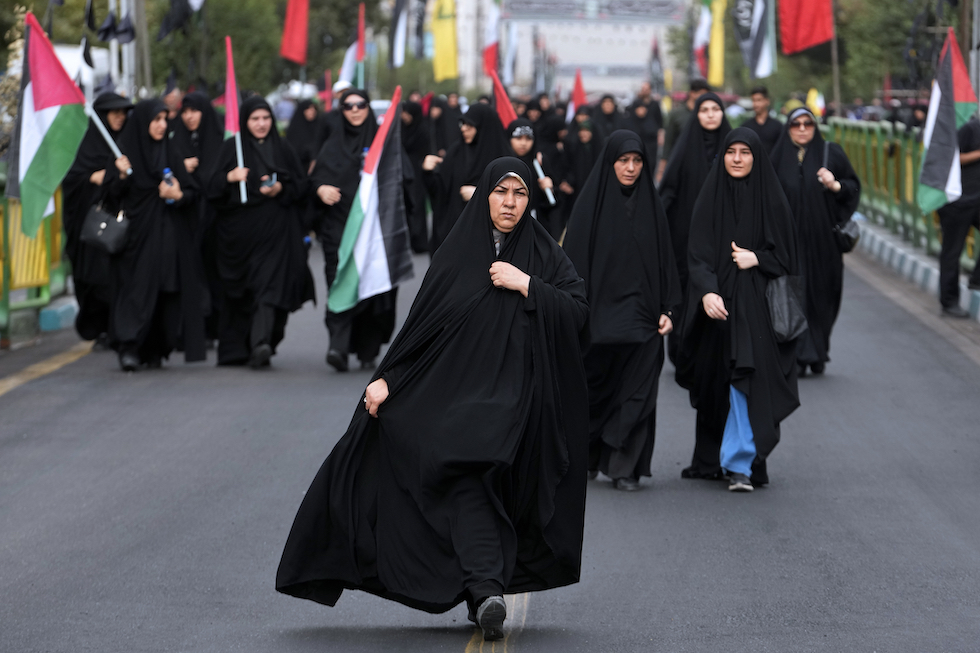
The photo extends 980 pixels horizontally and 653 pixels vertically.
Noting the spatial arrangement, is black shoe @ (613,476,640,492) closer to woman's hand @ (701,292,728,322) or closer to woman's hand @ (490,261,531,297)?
woman's hand @ (701,292,728,322)

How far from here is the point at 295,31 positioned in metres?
19.2

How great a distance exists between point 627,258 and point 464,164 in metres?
3.73

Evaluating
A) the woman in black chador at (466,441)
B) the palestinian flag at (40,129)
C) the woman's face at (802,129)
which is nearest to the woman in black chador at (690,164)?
the woman's face at (802,129)

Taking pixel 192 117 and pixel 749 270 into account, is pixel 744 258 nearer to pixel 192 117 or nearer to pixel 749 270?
pixel 749 270

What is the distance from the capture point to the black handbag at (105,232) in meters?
9.34

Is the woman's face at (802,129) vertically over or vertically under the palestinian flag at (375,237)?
over

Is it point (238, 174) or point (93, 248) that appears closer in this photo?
point (238, 174)

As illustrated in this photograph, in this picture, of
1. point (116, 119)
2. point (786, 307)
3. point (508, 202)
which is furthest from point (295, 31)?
point (508, 202)

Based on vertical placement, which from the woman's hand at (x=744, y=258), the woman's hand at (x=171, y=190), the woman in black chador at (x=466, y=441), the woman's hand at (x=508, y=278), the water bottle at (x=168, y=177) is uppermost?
the water bottle at (x=168, y=177)

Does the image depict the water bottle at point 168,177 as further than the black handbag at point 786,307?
Yes

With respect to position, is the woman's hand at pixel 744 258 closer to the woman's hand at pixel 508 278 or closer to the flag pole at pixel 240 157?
the woman's hand at pixel 508 278

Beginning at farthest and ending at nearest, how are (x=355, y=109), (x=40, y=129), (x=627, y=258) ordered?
(x=355, y=109) → (x=40, y=129) → (x=627, y=258)

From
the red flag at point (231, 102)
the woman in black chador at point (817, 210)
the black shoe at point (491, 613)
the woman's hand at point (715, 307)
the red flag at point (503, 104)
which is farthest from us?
the red flag at point (503, 104)

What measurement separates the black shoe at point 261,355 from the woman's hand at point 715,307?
Result: 397 centimetres
